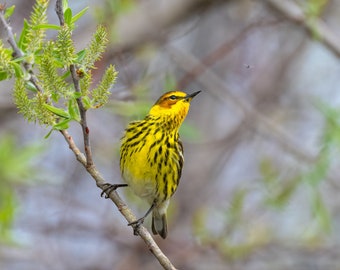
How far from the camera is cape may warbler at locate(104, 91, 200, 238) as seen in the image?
139 inches

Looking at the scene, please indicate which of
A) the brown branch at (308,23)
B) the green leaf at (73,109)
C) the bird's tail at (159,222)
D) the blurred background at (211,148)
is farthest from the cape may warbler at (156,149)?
the brown branch at (308,23)

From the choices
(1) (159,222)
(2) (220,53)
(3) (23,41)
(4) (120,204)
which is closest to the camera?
(3) (23,41)

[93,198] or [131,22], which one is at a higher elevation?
[93,198]

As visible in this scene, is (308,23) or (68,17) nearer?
(68,17)

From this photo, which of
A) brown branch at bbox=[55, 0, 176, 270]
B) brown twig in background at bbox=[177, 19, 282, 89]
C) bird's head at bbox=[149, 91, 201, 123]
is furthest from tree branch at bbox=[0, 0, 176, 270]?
brown twig in background at bbox=[177, 19, 282, 89]

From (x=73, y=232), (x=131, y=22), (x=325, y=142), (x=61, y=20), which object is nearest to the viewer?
(x=61, y=20)

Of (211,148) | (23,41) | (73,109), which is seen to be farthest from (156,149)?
(211,148)

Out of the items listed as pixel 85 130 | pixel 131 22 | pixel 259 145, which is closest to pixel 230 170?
pixel 259 145

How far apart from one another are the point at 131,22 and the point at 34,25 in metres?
3.60

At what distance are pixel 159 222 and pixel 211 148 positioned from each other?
2.76m

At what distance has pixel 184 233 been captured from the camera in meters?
6.71

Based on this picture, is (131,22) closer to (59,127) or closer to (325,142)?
(325,142)

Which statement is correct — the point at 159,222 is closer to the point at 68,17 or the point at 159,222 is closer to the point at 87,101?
the point at 87,101

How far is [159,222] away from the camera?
4.19 m
